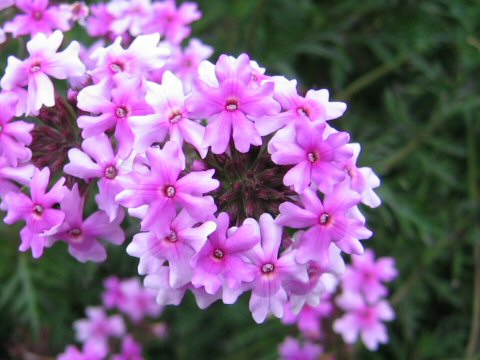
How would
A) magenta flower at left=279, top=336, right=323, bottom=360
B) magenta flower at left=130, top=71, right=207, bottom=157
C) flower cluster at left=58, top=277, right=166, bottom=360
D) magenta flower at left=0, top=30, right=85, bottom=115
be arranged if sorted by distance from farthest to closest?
flower cluster at left=58, top=277, right=166, bottom=360 < magenta flower at left=279, top=336, right=323, bottom=360 < magenta flower at left=0, top=30, right=85, bottom=115 < magenta flower at left=130, top=71, right=207, bottom=157

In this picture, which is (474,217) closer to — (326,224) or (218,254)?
(326,224)

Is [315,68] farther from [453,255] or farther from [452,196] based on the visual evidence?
[453,255]

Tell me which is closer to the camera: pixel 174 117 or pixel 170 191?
pixel 170 191

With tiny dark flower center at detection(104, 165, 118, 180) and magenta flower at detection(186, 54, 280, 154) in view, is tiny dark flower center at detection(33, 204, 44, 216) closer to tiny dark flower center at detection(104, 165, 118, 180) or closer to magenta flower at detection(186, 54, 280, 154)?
tiny dark flower center at detection(104, 165, 118, 180)

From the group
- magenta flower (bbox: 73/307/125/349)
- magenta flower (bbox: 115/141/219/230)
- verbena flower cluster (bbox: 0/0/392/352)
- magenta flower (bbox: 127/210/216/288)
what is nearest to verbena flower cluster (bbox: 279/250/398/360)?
magenta flower (bbox: 73/307/125/349)

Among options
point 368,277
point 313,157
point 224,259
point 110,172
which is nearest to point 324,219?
point 313,157

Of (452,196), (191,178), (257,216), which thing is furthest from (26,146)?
(452,196)
